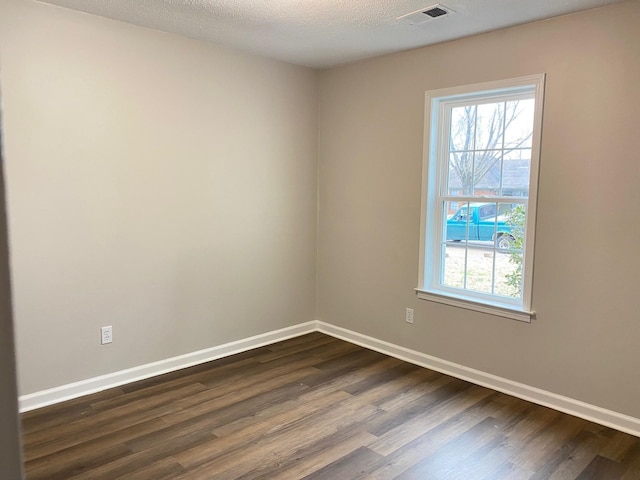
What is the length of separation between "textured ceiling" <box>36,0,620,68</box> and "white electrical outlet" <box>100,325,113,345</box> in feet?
6.89

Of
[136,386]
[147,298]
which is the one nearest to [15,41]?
[147,298]

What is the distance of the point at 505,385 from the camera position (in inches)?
131

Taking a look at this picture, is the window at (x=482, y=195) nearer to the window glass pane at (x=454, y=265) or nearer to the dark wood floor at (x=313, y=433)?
the window glass pane at (x=454, y=265)

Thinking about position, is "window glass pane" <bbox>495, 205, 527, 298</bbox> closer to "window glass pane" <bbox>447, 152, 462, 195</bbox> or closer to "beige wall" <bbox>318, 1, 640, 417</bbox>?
"beige wall" <bbox>318, 1, 640, 417</bbox>

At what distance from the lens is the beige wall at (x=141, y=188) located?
290cm

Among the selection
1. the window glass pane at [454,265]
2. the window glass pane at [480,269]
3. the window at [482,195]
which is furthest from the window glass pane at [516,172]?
the window glass pane at [454,265]

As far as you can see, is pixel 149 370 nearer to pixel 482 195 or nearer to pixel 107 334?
pixel 107 334

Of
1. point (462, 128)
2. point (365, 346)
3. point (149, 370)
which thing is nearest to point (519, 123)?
point (462, 128)

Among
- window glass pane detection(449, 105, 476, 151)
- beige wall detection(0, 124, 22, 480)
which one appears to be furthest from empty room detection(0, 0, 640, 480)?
beige wall detection(0, 124, 22, 480)

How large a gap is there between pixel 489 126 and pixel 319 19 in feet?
4.68

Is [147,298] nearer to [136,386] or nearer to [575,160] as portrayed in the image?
[136,386]

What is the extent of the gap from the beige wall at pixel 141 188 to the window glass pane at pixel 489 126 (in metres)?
Result: 1.61

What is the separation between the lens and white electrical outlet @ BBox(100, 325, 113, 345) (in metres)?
3.27

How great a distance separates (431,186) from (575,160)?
105 centimetres
